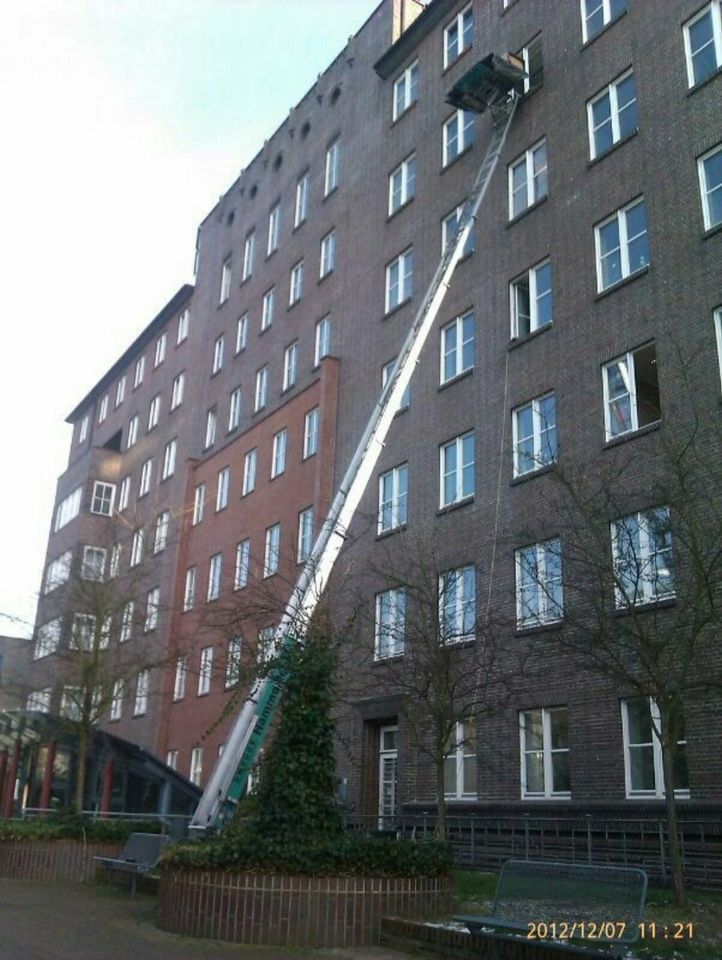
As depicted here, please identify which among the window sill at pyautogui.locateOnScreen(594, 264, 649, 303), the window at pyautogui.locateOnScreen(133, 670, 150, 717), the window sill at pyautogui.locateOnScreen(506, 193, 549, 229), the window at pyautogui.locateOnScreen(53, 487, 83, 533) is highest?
the window at pyautogui.locateOnScreen(53, 487, 83, 533)

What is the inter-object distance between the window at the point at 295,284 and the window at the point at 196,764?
16.7 metres

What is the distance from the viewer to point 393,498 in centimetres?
2767

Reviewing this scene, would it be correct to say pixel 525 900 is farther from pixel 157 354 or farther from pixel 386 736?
pixel 157 354

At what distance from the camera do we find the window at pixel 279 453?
35.0m

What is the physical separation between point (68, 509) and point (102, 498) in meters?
2.92

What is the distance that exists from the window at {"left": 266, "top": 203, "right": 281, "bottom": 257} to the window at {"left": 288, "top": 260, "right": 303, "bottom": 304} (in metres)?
2.76

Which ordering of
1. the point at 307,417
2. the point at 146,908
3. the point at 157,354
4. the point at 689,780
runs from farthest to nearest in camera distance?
the point at 157,354, the point at 307,417, the point at 689,780, the point at 146,908

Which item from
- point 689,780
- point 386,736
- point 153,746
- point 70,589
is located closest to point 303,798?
point 689,780

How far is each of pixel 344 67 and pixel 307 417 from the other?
14255 mm

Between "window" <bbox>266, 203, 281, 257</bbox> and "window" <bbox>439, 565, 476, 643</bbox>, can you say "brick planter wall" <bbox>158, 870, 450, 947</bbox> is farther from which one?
"window" <bbox>266, 203, 281, 257</bbox>

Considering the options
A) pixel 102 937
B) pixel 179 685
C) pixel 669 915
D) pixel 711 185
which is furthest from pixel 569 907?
pixel 179 685

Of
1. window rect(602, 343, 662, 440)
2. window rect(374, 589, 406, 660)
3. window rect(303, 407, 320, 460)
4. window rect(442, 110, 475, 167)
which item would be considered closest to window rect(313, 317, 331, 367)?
window rect(303, 407, 320, 460)

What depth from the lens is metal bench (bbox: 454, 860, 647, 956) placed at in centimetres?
876

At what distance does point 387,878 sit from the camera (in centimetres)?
1224
